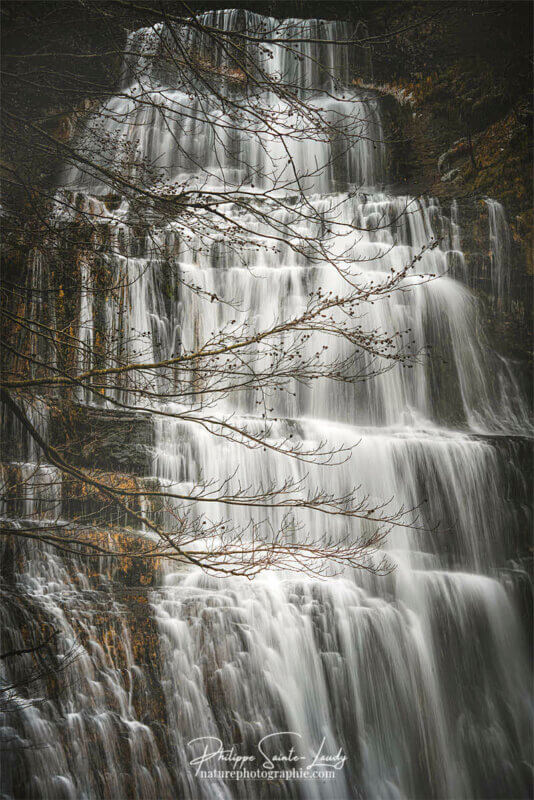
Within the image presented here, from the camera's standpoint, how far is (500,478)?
22.8 feet

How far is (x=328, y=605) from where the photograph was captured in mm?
5301

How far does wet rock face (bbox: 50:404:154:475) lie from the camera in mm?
6242

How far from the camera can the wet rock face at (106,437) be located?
6.24 meters

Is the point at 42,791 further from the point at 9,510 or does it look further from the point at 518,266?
the point at 518,266

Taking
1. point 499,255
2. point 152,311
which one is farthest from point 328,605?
point 499,255

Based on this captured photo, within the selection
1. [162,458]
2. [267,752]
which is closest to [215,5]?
[162,458]

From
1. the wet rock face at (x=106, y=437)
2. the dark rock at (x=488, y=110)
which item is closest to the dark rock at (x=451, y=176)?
the dark rock at (x=488, y=110)

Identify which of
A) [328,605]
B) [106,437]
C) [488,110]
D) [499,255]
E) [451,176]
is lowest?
[328,605]

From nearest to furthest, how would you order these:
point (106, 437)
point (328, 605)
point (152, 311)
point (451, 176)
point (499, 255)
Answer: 1. point (328, 605)
2. point (106, 437)
3. point (152, 311)
4. point (499, 255)
5. point (451, 176)

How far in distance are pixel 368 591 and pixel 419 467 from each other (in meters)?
1.82

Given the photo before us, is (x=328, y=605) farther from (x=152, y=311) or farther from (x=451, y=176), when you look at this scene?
(x=451, y=176)

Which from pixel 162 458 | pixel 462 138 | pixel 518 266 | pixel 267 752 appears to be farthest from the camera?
pixel 462 138

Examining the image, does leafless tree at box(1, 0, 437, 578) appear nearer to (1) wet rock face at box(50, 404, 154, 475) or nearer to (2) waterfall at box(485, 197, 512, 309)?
(1) wet rock face at box(50, 404, 154, 475)

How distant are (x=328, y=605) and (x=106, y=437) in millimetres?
2926
